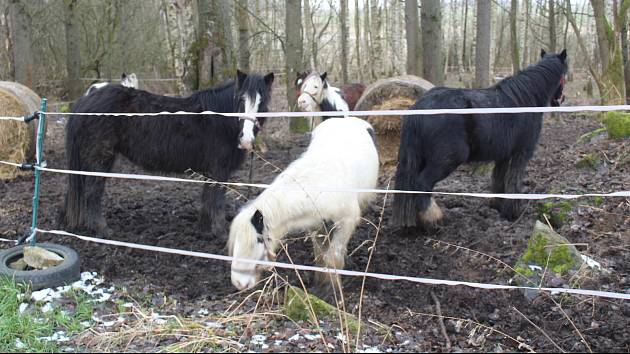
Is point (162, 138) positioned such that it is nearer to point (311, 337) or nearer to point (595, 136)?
point (311, 337)

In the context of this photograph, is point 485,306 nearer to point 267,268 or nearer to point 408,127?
point 267,268

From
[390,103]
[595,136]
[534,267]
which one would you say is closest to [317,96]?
[390,103]

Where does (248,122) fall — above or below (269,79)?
A: below

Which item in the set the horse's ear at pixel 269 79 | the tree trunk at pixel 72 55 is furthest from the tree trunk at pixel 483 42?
the tree trunk at pixel 72 55

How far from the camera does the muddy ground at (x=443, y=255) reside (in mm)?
3650

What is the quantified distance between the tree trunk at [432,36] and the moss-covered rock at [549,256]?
6.58 m

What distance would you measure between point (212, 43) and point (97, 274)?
17.2 ft

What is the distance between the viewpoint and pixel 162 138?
5809mm

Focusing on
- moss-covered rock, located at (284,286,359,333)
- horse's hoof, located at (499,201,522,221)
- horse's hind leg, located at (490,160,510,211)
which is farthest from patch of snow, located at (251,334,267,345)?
horse's hind leg, located at (490,160,510,211)

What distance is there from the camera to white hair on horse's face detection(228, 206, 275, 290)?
12.3 feet

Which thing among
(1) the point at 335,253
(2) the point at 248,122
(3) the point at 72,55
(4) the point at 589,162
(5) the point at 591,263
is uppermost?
(3) the point at 72,55

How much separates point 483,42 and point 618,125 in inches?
160

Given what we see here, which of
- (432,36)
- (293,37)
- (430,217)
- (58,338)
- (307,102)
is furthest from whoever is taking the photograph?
(293,37)

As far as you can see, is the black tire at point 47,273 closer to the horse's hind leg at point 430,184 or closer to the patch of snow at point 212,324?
the patch of snow at point 212,324
